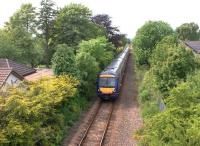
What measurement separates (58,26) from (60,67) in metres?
21.7

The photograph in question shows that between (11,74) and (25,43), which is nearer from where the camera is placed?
(11,74)

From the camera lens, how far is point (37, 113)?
2292 centimetres

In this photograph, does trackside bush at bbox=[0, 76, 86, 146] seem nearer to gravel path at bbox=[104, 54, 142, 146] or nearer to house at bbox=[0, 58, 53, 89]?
house at bbox=[0, 58, 53, 89]

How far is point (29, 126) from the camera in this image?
71.9ft

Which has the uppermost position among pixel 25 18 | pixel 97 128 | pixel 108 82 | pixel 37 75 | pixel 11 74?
pixel 25 18

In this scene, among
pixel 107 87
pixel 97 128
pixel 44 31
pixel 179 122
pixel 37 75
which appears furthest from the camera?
pixel 44 31

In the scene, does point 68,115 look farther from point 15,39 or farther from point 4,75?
point 15,39

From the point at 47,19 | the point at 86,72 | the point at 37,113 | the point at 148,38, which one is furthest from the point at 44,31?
the point at 37,113

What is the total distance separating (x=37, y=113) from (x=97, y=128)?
24.6 ft

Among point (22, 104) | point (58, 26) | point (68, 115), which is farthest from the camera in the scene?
point (58, 26)

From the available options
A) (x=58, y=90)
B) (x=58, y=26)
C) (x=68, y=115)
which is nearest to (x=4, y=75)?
(x=58, y=90)

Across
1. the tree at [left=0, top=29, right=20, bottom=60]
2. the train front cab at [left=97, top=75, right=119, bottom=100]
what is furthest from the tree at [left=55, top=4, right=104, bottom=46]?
the train front cab at [left=97, top=75, right=119, bottom=100]

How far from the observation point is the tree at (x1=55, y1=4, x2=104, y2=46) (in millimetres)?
53094

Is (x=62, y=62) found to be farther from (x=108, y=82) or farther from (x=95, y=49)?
(x=95, y=49)
